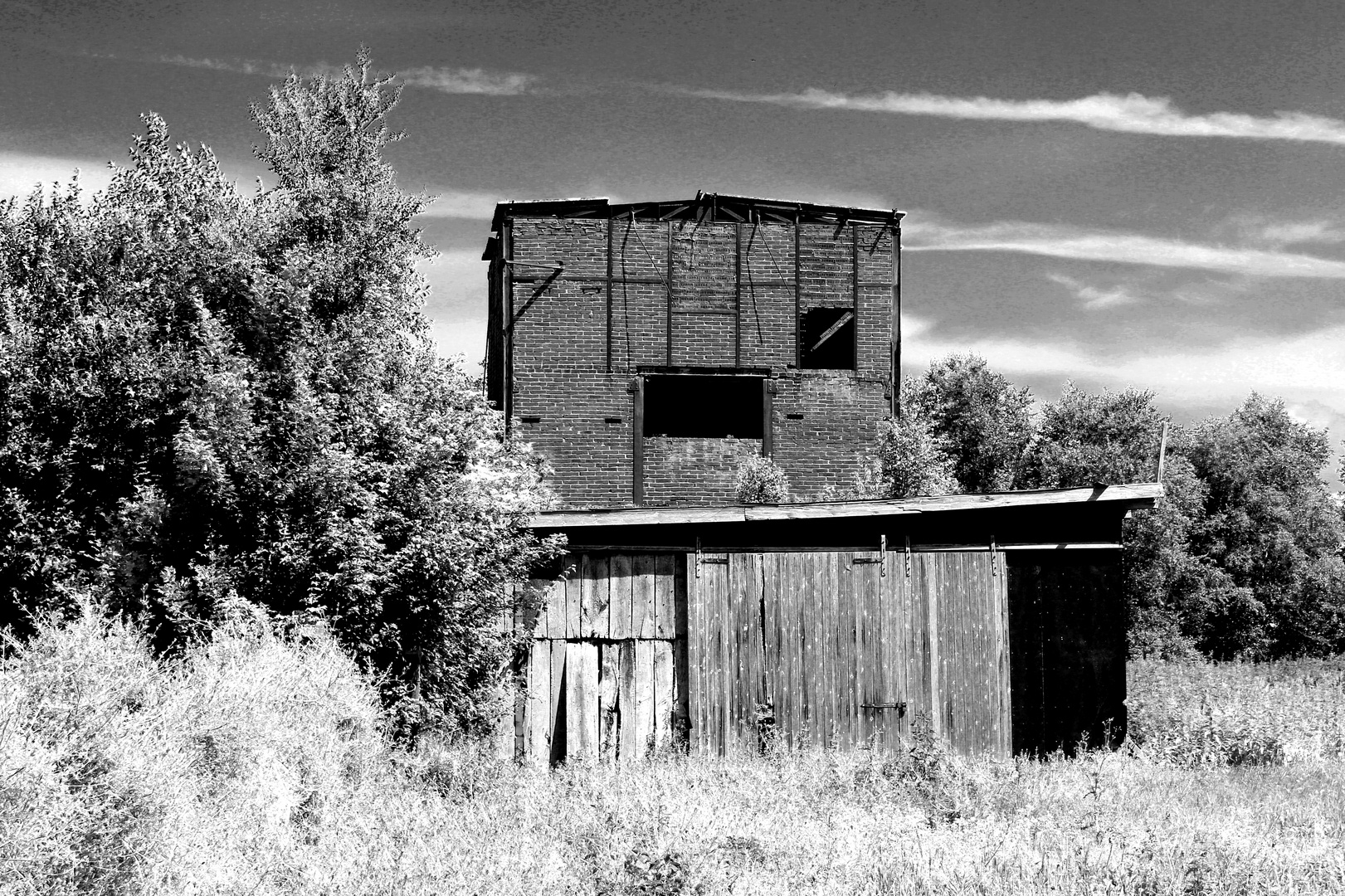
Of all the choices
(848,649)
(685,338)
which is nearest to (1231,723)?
(848,649)

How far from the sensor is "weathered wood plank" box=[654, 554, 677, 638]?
1472 centimetres

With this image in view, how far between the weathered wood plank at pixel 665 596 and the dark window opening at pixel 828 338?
12.1 metres

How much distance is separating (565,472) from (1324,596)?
93.1 feet

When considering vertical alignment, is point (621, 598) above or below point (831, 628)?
above

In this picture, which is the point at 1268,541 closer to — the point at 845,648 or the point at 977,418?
the point at 977,418

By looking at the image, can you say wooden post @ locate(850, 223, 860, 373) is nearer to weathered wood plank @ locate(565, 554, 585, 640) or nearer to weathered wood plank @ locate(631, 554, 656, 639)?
weathered wood plank @ locate(631, 554, 656, 639)

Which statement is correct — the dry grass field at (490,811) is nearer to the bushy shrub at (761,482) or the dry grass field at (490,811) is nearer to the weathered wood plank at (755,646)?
the weathered wood plank at (755,646)

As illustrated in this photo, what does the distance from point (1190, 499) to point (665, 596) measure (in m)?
29.2

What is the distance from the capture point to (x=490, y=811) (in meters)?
10.7

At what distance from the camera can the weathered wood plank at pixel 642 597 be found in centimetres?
1466

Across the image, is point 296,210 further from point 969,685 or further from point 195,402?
point 969,685

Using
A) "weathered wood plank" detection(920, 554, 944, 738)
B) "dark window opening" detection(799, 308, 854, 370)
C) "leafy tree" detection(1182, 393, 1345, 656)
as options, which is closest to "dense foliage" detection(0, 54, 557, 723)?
"weathered wood plank" detection(920, 554, 944, 738)

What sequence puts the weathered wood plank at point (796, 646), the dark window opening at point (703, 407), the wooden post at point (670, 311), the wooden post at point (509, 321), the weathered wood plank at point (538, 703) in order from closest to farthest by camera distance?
the weathered wood plank at point (538, 703)
the weathered wood plank at point (796, 646)
the wooden post at point (509, 321)
the wooden post at point (670, 311)
the dark window opening at point (703, 407)

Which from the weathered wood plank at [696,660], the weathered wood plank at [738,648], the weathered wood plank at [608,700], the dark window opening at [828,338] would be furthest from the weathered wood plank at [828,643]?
the dark window opening at [828,338]
